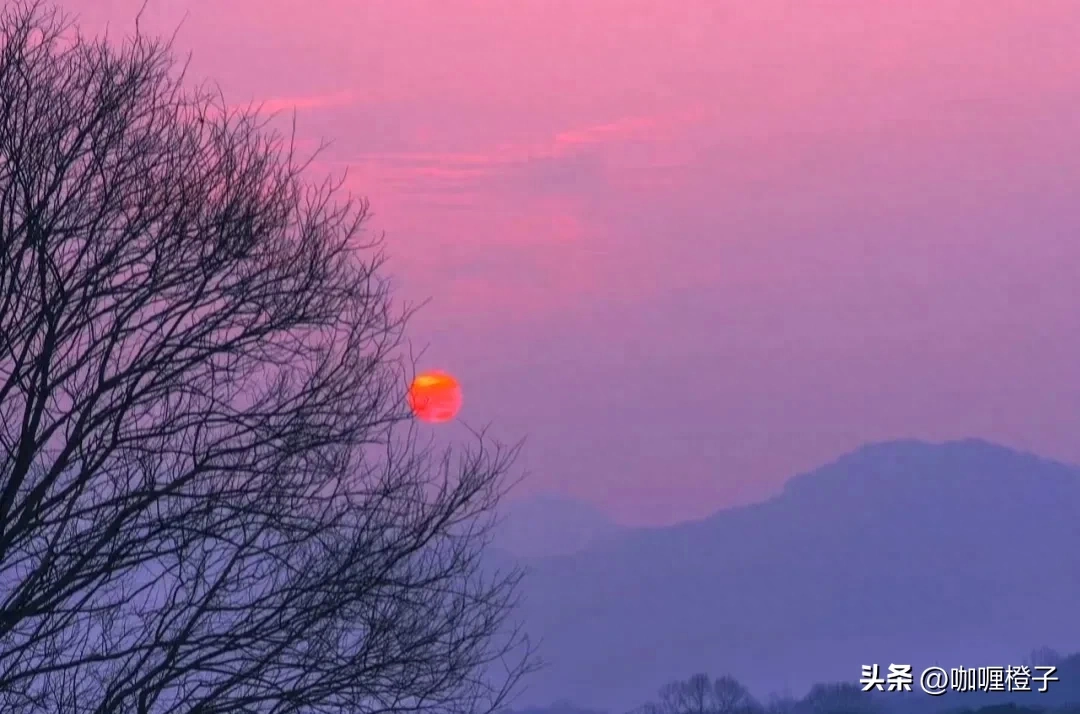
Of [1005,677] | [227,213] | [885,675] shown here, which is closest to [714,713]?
[885,675]

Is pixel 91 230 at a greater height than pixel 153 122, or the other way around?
A: pixel 153 122

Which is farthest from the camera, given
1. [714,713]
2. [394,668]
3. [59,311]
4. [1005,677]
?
[714,713]

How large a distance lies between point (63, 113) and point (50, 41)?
1.96ft

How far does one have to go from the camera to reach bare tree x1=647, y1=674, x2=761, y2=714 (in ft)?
57.3

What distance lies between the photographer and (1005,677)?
14.9 m

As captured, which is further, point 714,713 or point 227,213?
point 714,713

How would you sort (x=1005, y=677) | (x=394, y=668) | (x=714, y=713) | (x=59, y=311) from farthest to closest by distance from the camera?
(x=714, y=713)
(x=1005, y=677)
(x=394, y=668)
(x=59, y=311)

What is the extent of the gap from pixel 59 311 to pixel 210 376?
37.6 inches

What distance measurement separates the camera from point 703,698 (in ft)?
61.8

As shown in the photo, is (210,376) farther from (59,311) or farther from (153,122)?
(153,122)

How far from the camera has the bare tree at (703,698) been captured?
1745cm

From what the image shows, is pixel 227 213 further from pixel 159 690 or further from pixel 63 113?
pixel 159 690

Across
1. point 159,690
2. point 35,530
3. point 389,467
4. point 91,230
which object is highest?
point 91,230

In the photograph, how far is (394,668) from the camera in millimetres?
8625
